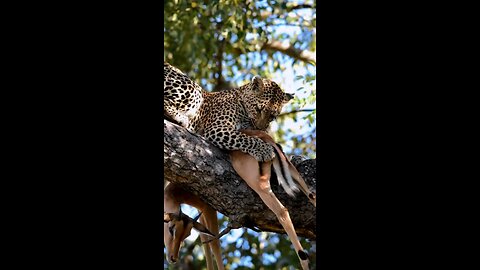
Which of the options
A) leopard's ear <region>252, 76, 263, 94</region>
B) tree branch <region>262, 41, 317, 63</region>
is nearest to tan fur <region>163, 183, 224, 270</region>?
leopard's ear <region>252, 76, 263, 94</region>

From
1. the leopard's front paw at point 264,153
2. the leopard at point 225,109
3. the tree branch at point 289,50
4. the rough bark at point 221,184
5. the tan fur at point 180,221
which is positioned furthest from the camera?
the tree branch at point 289,50

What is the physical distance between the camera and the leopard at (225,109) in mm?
4465

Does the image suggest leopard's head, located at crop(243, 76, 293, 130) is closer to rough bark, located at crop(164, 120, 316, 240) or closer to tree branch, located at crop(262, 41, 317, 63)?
rough bark, located at crop(164, 120, 316, 240)

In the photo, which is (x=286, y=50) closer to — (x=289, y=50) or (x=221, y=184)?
(x=289, y=50)

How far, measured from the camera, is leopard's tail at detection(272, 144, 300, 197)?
13.1ft

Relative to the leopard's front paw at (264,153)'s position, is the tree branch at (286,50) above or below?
above

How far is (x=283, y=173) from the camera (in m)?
4.10

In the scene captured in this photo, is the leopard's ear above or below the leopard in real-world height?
above

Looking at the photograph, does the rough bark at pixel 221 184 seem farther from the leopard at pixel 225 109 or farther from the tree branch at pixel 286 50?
the tree branch at pixel 286 50

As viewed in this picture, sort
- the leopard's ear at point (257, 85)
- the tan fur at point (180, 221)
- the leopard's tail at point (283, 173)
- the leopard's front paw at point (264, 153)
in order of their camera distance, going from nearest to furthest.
Result: the tan fur at point (180, 221), the leopard's tail at point (283, 173), the leopard's front paw at point (264, 153), the leopard's ear at point (257, 85)

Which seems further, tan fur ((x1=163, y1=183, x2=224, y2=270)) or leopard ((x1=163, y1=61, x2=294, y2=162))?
leopard ((x1=163, y1=61, x2=294, y2=162))

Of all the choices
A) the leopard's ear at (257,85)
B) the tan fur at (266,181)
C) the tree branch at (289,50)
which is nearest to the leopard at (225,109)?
the leopard's ear at (257,85)
